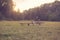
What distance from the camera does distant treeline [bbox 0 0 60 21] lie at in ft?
66.0

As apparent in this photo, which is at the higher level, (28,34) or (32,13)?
(32,13)

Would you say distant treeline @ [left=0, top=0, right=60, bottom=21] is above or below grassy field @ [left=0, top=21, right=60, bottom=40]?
above

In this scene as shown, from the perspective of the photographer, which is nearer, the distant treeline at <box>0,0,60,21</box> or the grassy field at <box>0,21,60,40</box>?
the grassy field at <box>0,21,60,40</box>

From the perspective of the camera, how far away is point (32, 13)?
76.2 feet

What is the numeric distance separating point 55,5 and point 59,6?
568 mm

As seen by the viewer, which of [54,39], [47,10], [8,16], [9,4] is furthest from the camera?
[47,10]

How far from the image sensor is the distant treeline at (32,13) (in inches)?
792

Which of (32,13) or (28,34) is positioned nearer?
(28,34)

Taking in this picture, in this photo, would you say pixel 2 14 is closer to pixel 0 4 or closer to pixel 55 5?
pixel 0 4

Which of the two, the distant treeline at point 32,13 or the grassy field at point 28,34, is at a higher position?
the distant treeline at point 32,13

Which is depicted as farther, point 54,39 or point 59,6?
point 59,6

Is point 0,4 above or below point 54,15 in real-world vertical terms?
above

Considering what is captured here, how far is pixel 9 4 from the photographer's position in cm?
2105

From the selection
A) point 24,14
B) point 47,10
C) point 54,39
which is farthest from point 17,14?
point 54,39
